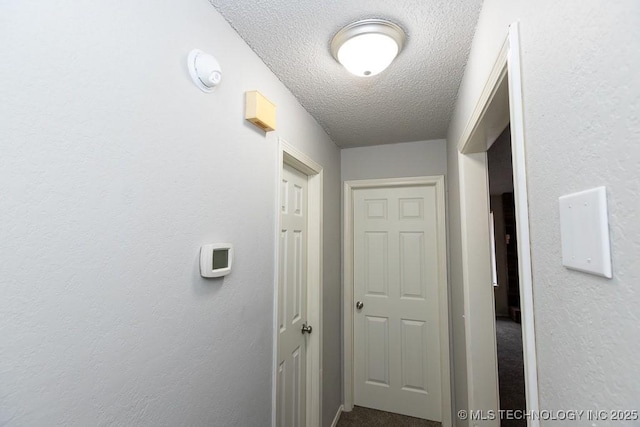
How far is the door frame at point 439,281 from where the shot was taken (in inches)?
95.7

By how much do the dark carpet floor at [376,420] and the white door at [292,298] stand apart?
713 millimetres

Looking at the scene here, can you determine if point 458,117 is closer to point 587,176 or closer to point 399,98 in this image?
point 399,98

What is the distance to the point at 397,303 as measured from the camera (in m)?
2.65

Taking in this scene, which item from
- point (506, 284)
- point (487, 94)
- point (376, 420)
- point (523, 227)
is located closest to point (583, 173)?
point (523, 227)

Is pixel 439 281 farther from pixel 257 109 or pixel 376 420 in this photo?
pixel 257 109

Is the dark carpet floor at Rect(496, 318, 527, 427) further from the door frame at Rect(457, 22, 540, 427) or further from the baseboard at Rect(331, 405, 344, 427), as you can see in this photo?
the door frame at Rect(457, 22, 540, 427)

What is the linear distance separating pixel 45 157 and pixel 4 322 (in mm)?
331

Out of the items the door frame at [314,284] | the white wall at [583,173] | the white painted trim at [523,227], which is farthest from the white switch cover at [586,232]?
the door frame at [314,284]

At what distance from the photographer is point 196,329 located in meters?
1.00

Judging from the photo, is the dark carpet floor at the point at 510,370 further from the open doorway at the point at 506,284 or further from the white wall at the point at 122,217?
the white wall at the point at 122,217

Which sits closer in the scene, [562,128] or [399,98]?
[562,128]

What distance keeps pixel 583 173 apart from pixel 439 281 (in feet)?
7.31

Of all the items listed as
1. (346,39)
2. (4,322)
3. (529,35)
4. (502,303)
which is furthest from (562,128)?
(502,303)

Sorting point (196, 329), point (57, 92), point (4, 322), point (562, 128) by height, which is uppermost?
point (57, 92)
